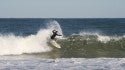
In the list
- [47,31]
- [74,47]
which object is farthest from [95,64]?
[47,31]

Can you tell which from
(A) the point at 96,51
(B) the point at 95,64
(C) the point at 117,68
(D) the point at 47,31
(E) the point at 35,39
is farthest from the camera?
(D) the point at 47,31

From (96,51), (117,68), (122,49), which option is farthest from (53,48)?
(117,68)

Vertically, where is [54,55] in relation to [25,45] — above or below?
above

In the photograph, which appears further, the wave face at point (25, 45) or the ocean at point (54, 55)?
the wave face at point (25, 45)

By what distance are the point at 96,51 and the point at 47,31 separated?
7309 millimetres

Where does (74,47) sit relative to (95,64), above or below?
below

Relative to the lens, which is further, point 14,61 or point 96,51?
point 96,51

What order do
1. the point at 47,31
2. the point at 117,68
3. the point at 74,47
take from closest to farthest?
the point at 117,68, the point at 74,47, the point at 47,31

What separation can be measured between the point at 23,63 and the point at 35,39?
11.2m

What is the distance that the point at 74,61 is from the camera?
19.4m

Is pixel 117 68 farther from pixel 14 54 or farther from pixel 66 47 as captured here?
pixel 66 47

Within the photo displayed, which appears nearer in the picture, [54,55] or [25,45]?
[54,55]

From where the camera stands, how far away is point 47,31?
31.8 meters

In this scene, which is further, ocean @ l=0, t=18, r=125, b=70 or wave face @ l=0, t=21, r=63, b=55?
wave face @ l=0, t=21, r=63, b=55
